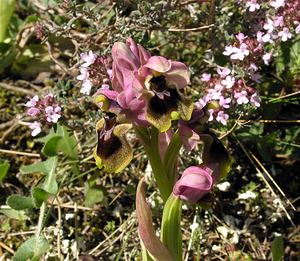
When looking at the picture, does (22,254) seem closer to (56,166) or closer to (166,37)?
(56,166)

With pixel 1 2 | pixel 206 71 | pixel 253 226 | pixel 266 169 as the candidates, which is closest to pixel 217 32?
pixel 206 71

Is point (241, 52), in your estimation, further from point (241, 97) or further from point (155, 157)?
point (155, 157)

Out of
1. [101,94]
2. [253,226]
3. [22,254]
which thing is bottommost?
[253,226]

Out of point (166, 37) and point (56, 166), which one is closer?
point (56, 166)

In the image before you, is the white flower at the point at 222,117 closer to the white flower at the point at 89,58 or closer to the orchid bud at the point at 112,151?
the white flower at the point at 89,58

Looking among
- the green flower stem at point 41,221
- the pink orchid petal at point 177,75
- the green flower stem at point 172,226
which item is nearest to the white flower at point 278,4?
the pink orchid petal at point 177,75

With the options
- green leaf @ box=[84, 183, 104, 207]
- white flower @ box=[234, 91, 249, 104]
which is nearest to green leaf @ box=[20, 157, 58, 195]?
green leaf @ box=[84, 183, 104, 207]
